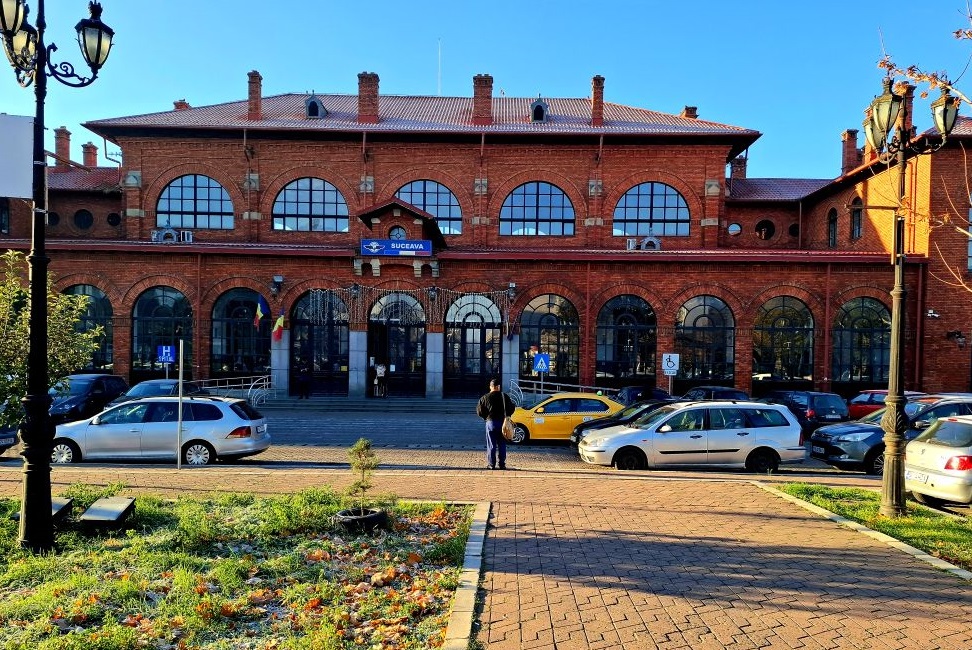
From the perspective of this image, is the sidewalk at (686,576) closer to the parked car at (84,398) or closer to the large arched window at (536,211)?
the parked car at (84,398)

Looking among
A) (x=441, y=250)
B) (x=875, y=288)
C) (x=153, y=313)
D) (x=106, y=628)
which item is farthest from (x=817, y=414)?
(x=153, y=313)

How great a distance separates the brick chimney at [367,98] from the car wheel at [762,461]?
25494mm

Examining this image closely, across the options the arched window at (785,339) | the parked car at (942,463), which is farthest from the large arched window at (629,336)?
the parked car at (942,463)

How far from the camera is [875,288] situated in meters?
25.1

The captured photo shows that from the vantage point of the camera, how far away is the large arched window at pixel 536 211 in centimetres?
3077

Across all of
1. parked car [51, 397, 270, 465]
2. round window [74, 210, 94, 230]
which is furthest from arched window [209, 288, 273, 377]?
parked car [51, 397, 270, 465]

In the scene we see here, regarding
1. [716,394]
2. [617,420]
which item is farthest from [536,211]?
[617,420]

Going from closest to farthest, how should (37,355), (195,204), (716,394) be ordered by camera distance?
(37,355)
(716,394)
(195,204)

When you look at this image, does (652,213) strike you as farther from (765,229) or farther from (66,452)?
(66,452)

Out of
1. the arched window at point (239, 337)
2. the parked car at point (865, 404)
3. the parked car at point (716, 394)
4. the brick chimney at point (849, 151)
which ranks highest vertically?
the brick chimney at point (849, 151)

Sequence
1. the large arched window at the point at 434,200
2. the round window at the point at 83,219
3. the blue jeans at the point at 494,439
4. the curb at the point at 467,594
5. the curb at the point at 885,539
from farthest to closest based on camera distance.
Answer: the round window at the point at 83,219, the large arched window at the point at 434,200, the blue jeans at the point at 494,439, the curb at the point at 885,539, the curb at the point at 467,594

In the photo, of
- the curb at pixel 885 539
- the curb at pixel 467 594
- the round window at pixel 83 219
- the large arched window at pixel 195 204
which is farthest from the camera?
the round window at pixel 83 219

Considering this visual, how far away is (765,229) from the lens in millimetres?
34062

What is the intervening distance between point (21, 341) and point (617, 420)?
37.6ft
